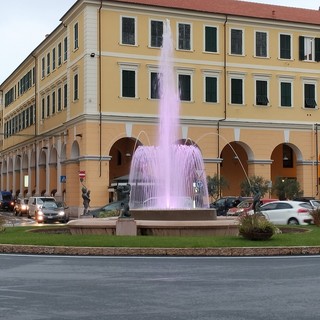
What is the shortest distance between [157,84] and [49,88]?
14377 millimetres

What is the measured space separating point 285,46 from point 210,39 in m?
6.87

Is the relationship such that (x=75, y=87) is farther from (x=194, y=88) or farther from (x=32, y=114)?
(x=32, y=114)

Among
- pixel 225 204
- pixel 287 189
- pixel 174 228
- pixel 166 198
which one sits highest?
pixel 287 189

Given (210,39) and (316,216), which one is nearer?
(316,216)

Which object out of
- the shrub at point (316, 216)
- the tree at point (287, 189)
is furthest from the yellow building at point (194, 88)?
the shrub at point (316, 216)

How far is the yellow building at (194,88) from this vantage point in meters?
50.1

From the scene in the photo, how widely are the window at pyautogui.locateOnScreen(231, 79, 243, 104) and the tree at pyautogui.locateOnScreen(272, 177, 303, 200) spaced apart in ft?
24.3

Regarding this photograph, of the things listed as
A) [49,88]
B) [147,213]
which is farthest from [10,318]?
[49,88]

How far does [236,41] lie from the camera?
54.9m

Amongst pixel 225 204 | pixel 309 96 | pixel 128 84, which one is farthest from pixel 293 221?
pixel 309 96

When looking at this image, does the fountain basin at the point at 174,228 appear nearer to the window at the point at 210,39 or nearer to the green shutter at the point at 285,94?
the window at the point at 210,39

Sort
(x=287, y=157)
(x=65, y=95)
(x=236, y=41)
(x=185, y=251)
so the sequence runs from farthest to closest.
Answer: (x=287, y=157) → (x=65, y=95) → (x=236, y=41) → (x=185, y=251)

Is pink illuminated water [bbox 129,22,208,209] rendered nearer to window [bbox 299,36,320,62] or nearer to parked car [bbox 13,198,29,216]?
parked car [bbox 13,198,29,216]

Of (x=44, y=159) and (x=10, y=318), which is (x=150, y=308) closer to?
(x=10, y=318)
